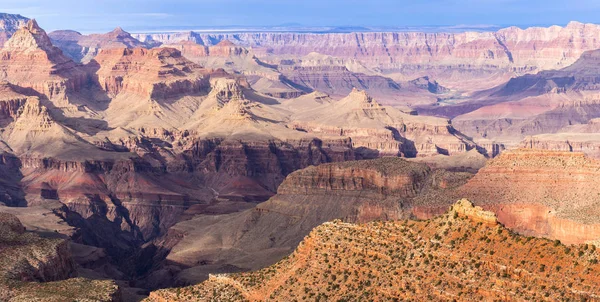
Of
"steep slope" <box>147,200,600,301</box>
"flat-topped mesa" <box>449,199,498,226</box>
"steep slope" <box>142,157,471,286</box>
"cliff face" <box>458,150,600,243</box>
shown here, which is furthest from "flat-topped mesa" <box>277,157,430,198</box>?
"flat-topped mesa" <box>449,199,498,226</box>

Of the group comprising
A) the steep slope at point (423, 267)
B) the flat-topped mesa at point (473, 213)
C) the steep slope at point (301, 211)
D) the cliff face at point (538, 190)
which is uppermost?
the flat-topped mesa at point (473, 213)

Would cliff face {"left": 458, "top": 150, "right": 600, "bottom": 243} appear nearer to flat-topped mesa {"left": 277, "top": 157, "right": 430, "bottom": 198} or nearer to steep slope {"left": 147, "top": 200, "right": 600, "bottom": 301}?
flat-topped mesa {"left": 277, "top": 157, "right": 430, "bottom": 198}

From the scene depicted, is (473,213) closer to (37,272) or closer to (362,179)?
(37,272)

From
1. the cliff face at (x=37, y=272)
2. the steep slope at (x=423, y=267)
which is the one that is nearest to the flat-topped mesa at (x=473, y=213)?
the steep slope at (x=423, y=267)

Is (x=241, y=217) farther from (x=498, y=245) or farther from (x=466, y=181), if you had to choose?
(x=498, y=245)

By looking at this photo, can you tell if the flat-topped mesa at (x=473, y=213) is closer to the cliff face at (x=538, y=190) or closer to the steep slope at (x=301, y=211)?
the cliff face at (x=538, y=190)
